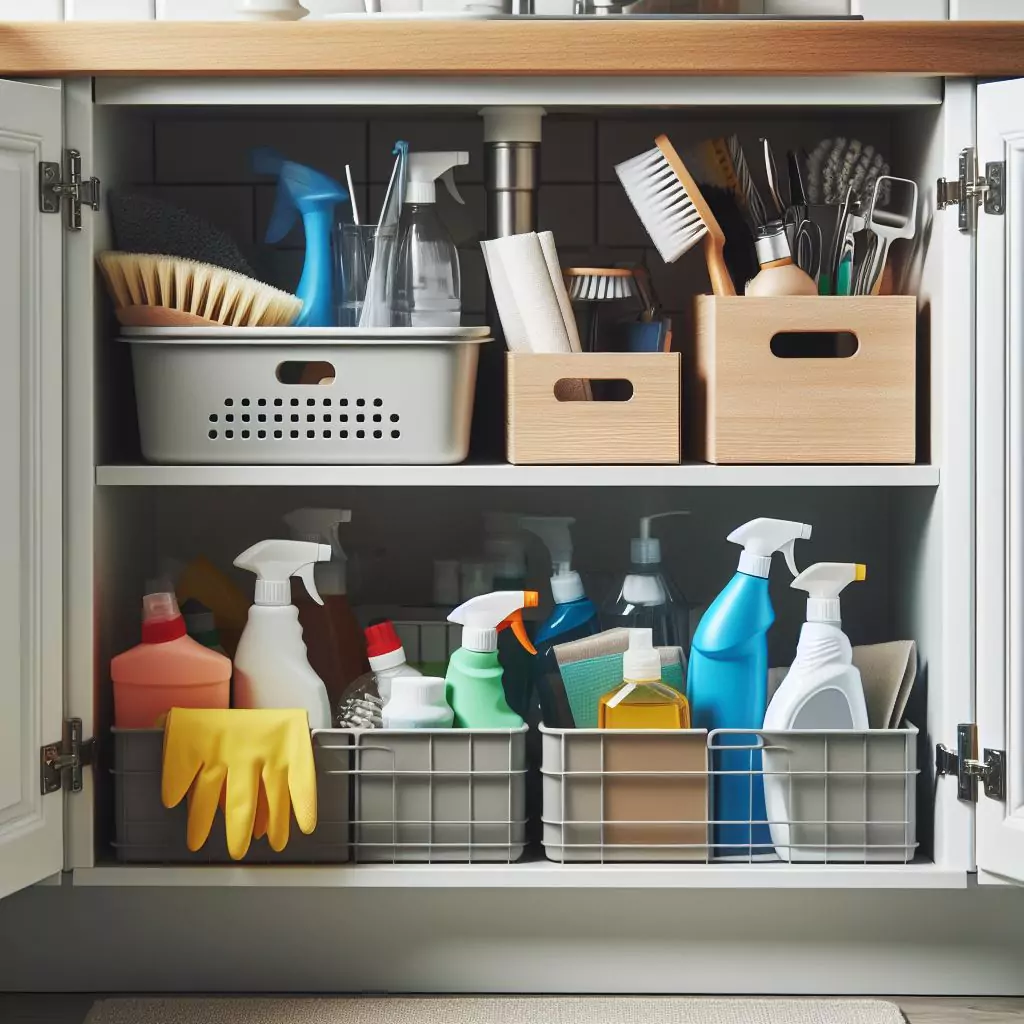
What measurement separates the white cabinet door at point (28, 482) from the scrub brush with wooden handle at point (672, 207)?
1.74 feet

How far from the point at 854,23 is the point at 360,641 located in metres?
0.75

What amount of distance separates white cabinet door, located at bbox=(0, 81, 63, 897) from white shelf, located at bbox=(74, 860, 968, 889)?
10 centimetres

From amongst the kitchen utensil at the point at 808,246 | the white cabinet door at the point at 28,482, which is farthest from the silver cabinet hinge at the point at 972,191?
the white cabinet door at the point at 28,482

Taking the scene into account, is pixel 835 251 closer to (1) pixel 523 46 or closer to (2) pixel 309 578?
(1) pixel 523 46

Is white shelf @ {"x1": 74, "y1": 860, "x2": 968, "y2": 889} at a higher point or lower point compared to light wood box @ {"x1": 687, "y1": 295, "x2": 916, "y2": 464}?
lower

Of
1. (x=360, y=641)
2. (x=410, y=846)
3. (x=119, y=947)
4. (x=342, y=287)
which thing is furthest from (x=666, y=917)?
(x=342, y=287)

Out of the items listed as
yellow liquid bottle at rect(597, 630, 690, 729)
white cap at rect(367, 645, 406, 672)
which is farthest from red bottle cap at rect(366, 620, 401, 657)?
yellow liquid bottle at rect(597, 630, 690, 729)

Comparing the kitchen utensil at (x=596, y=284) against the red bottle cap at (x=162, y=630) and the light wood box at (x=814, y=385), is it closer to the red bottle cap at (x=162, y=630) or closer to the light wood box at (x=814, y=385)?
the light wood box at (x=814, y=385)

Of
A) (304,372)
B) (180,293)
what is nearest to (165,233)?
(180,293)

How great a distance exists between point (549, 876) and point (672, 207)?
0.63m

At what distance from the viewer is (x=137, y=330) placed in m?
1.11

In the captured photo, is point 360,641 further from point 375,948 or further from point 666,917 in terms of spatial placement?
point 666,917

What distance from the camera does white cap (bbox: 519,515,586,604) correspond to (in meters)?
1.25

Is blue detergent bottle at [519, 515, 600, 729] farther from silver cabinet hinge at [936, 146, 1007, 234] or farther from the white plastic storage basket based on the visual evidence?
silver cabinet hinge at [936, 146, 1007, 234]
